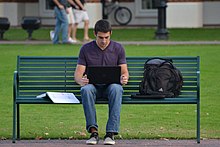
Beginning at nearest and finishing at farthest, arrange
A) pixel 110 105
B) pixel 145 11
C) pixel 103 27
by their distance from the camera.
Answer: pixel 110 105 < pixel 103 27 < pixel 145 11

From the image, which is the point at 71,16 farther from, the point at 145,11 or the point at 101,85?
the point at 101,85

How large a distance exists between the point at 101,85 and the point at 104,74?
0.60 feet

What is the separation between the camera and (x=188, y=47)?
76.7 feet

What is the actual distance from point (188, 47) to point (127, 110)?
35.0 ft

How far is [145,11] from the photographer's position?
37594 millimetres

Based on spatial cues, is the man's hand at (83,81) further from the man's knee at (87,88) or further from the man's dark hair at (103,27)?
the man's dark hair at (103,27)

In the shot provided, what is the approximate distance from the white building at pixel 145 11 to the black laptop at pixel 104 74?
2536 centimetres

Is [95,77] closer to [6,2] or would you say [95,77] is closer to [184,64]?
[184,64]

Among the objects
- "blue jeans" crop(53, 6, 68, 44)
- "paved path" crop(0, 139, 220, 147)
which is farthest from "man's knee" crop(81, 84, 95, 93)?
"blue jeans" crop(53, 6, 68, 44)

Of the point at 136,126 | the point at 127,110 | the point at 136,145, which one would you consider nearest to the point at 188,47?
the point at 127,110

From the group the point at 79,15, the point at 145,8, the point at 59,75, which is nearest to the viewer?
the point at 59,75

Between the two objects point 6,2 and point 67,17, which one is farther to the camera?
point 6,2

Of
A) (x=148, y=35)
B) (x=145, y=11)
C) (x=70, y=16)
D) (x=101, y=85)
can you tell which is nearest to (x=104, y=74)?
(x=101, y=85)

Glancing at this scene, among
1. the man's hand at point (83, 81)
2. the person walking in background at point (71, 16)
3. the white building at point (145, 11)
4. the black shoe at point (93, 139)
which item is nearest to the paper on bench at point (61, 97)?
the man's hand at point (83, 81)
